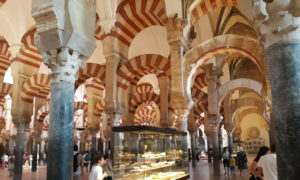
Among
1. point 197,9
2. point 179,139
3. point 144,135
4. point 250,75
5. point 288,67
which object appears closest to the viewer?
point 288,67

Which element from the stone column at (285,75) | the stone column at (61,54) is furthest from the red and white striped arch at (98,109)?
the stone column at (285,75)

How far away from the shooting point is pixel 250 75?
13.9m

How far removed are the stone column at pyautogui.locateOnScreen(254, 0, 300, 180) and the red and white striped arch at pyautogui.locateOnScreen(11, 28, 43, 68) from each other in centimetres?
717

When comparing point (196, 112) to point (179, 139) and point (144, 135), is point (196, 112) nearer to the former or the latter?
point (179, 139)

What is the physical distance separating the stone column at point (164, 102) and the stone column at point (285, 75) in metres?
6.22

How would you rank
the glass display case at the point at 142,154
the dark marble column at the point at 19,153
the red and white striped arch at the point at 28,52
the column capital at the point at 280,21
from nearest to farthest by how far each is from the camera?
the column capital at the point at 280,21, the glass display case at the point at 142,154, the dark marble column at the point at 19,153, the red and white striped arch at the point at 28,52

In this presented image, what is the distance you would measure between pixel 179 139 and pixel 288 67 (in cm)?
419

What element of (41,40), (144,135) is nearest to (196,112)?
(144,135)

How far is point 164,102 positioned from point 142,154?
14.2ft

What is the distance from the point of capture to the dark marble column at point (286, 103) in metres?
1.77

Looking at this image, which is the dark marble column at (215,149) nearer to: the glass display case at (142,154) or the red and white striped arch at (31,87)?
the glass display case at (142,154)

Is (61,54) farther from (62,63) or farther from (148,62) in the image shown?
(148,62)

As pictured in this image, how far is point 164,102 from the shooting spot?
8398 mm

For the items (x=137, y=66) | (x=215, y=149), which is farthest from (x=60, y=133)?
(x=215, y=149)
